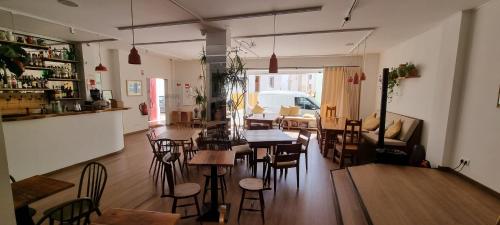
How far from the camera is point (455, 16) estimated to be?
3277 mm

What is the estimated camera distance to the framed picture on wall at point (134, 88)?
7168 millimetres

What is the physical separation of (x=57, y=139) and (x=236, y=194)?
11.5ft

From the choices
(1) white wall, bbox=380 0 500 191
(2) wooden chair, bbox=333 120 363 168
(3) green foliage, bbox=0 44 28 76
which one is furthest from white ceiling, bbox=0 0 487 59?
(2) wooden chair, bbox=333 120 363 168

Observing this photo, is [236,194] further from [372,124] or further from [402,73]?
[402,73]

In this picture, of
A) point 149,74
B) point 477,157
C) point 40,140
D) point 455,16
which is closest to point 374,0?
point 455,16

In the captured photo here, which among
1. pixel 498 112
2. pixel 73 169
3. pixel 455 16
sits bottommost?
pixel 73 169

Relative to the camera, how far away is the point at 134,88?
738cm

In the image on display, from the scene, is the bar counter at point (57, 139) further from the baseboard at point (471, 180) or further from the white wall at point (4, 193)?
the baseboard at point (471, 180)

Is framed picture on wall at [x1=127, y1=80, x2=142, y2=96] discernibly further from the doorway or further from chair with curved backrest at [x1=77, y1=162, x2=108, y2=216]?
chair with curved backrest at [x1=77, y1=162, x2=108, y2=216]

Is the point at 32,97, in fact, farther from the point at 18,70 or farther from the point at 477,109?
the point at 477,109

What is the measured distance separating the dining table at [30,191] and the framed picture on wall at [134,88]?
5561mm

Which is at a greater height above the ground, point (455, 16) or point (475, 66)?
point (455, 16)

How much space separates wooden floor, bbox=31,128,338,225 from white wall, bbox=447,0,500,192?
6.30 ft

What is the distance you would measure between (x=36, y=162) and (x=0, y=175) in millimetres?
3344
